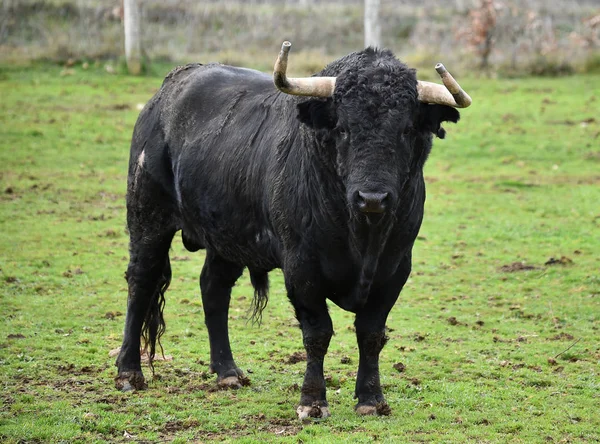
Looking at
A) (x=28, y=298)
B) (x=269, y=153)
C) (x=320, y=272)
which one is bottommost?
(x=28, y=298)

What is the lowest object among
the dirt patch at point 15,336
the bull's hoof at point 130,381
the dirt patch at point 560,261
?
the dirt patch at point 560,261

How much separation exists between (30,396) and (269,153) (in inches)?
103

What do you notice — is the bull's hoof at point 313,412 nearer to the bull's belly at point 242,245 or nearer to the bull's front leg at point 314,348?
the bull's front leg at point 314,348

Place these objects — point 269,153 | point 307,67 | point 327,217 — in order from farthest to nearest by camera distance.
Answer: point 307,67 → point 269,153 → point 327,217

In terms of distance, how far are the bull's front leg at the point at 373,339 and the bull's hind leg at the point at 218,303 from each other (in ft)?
4.86

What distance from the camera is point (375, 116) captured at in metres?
6.27

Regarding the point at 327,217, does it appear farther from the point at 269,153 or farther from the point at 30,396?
the point at 30,396

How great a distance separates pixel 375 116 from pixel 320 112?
0.43 meters

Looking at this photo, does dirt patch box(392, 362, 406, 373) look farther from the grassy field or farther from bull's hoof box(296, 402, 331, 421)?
bull's hoof box(296, 402, 331, 421)

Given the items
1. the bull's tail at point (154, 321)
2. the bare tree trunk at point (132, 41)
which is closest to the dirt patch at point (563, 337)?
the bull's tail at point (154, 321)

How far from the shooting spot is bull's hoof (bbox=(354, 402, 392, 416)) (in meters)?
7.02

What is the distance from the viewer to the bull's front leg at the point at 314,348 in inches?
273

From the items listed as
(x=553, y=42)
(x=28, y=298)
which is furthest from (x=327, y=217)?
(x=553, y=42)

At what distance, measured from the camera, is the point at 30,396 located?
748cm
